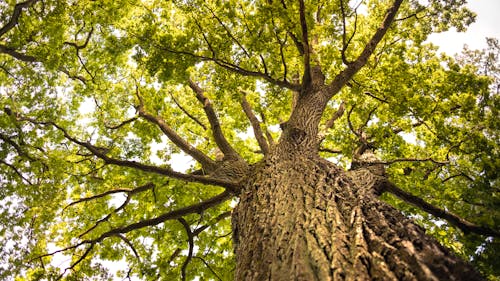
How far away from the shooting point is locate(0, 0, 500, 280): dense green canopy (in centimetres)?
643

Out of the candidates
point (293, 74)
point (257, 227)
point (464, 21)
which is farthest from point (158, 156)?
point (464, 21)

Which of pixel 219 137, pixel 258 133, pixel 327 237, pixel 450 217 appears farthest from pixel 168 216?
pixel 450 217

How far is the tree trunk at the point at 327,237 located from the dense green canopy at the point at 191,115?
1.69 meters

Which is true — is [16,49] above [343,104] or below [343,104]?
above

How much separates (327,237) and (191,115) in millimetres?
8481

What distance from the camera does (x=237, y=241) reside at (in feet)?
12.9

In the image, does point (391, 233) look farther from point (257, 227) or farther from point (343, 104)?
point (343, 104)

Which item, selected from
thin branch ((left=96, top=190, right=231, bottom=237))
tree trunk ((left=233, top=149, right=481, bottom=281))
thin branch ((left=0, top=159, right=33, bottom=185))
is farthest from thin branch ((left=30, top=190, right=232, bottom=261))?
thin branch ((left=0, top=159, right=33, bottom=185))

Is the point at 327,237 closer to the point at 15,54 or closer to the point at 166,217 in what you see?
the point at 166,217

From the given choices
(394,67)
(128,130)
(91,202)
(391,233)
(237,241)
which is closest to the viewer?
(391,233)

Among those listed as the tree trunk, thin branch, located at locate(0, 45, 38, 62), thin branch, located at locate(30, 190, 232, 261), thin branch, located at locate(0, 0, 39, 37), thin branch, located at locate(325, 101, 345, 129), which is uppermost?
thin branch, located at locate(0, 45, 38, 62)

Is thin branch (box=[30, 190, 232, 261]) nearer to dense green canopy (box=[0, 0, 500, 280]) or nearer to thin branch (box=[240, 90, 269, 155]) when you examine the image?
dense green canopy (box=[0, 0, 500, 280])

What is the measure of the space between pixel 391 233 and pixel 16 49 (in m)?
10.9

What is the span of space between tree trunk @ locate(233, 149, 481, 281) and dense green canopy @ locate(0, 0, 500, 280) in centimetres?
169
